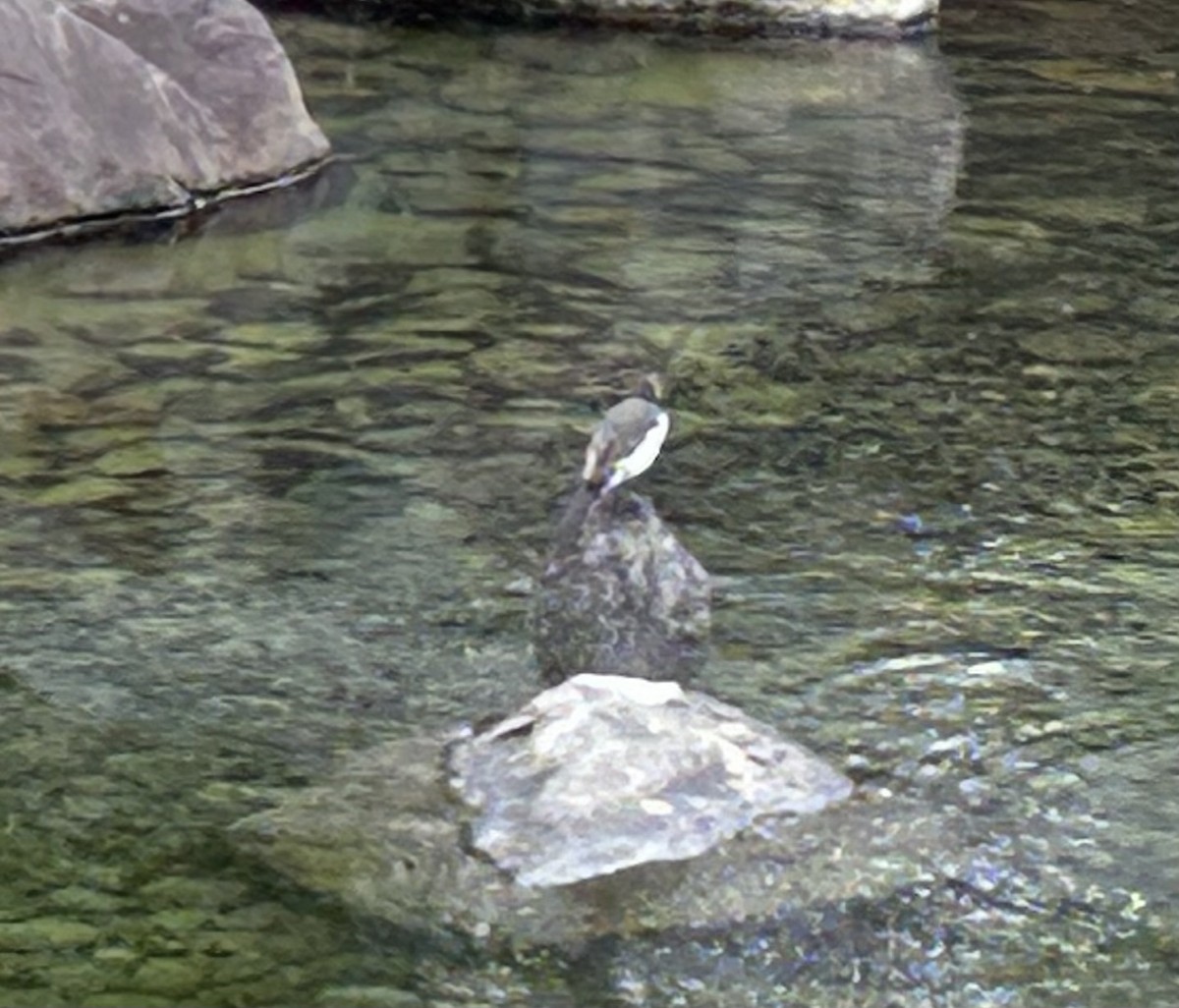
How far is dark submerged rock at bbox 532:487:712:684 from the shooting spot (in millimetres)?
4863

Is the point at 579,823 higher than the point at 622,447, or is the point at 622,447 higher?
the point at 622,447

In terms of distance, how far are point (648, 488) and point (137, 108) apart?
2803 millimetres

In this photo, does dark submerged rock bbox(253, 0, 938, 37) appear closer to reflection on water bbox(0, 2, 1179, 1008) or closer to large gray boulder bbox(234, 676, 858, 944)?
reflection on water bbox(0, 2, 1179, 1008)

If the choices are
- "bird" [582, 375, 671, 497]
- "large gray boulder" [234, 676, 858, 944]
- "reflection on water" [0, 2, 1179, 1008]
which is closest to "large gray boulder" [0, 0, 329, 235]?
"reflection on water" [0, 2, 1179, 1008]

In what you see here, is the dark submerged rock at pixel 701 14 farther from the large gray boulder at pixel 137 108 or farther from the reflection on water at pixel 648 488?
the large gray boulder at pixel 137 108

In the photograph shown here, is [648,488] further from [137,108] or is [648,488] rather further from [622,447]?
[137,108]

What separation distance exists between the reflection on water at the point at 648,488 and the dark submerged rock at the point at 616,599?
3.9 inches

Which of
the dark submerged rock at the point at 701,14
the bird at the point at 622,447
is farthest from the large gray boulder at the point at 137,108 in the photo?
the bird at the point at 622,447

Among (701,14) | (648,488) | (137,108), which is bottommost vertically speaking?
(648,488)

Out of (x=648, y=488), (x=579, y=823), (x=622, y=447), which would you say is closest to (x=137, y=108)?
(x=648, y=488)

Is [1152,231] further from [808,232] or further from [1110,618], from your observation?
[1110,618]

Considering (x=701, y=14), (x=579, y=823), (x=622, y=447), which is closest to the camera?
(x=579, y=823)

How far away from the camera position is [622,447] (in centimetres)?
486

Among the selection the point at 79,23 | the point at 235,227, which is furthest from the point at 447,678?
the point at 79,23
